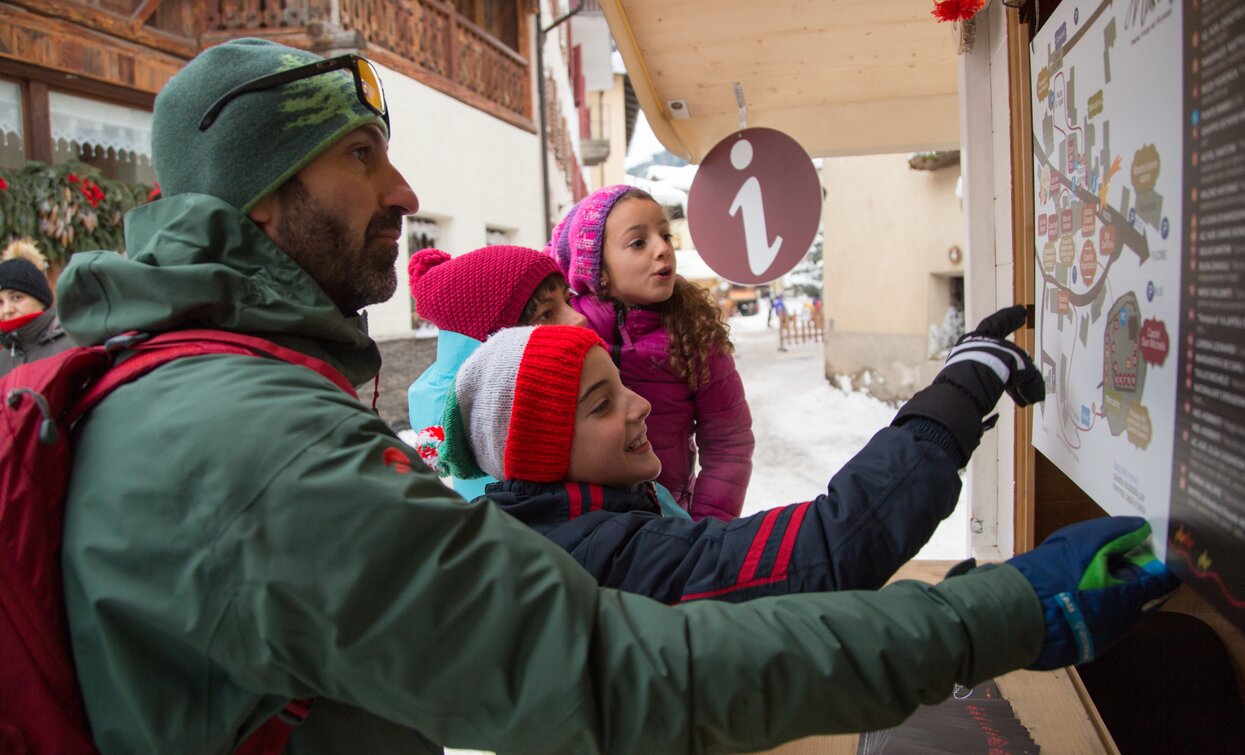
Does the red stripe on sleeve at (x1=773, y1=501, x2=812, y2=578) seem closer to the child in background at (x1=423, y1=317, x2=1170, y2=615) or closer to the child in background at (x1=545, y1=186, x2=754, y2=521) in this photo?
the child in background at (x1=423, y1=317, x2=1170, y2=615)

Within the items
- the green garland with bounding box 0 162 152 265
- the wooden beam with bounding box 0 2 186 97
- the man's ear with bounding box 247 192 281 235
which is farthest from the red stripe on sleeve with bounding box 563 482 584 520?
the wooden beam with bounding box 0 2 186 97

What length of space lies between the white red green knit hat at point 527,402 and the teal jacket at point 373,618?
522 mm

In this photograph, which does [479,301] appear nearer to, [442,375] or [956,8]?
[442,375]

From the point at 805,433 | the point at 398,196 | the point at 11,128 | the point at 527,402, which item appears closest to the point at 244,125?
the point at 398,196

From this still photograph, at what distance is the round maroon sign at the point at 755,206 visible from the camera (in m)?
3.09

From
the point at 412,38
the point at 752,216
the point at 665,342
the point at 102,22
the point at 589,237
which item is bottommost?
the point at 665,342

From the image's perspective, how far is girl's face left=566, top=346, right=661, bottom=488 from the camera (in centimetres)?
150

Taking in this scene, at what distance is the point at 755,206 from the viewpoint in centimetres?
318

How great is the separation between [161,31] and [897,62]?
23.8 ft

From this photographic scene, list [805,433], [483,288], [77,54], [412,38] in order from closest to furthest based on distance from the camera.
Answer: [483,288], [77,54], [805,433], [412,38]

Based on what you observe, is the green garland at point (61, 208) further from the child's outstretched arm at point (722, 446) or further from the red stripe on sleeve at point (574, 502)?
the red stripe on sleeve at point (574, 502)

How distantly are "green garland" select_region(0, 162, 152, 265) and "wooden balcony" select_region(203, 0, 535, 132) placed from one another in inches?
81.3

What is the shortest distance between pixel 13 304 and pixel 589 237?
3.52m

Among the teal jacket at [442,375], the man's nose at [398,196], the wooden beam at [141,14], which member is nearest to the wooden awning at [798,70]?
the teal jacket at [442,375]
